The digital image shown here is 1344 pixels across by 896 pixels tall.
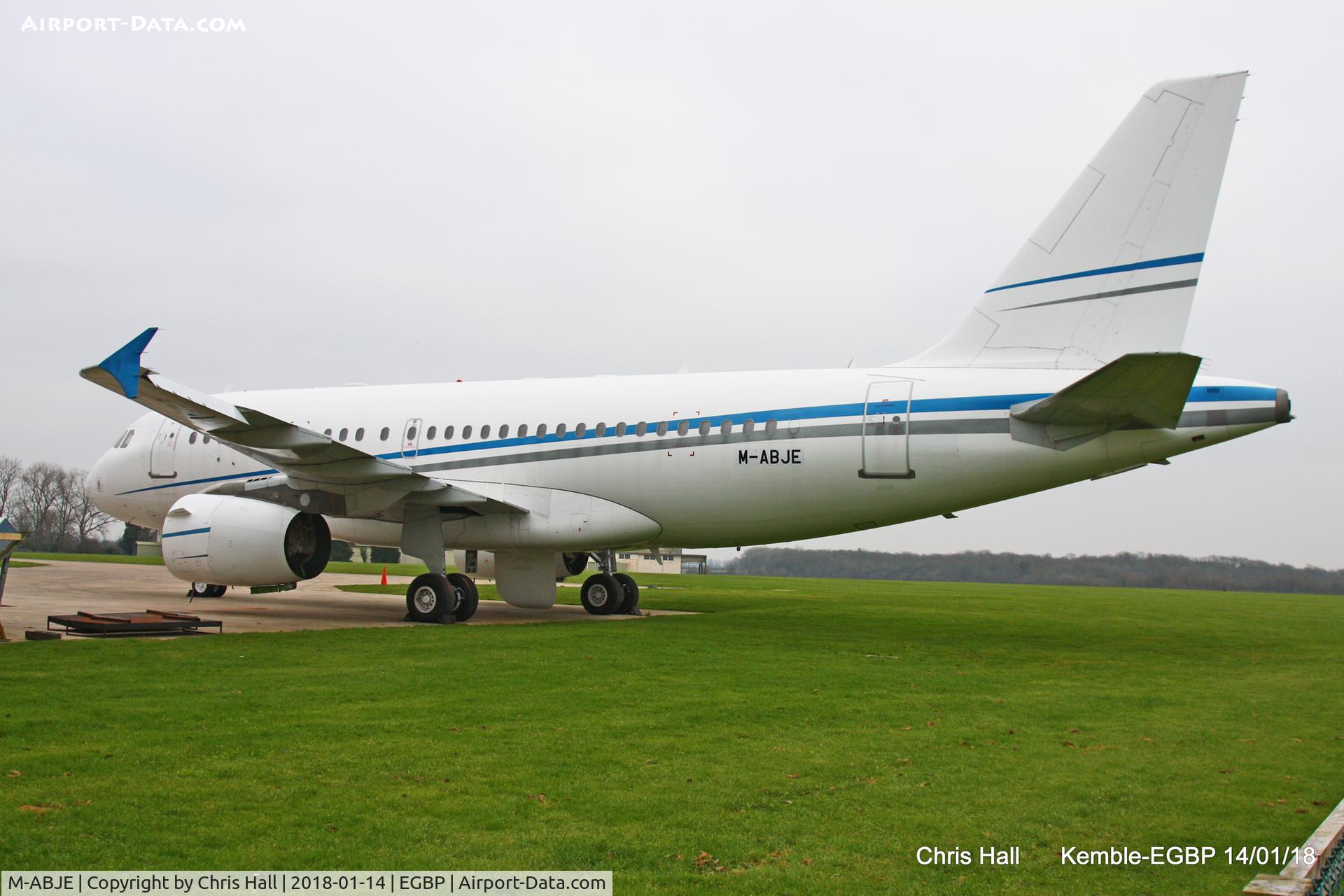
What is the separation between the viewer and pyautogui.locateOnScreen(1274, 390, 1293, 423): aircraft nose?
476 inches

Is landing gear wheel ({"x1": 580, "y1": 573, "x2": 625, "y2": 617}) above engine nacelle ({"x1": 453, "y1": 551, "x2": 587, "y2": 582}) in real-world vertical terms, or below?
below

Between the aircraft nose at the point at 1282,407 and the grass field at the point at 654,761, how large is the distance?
2990mm

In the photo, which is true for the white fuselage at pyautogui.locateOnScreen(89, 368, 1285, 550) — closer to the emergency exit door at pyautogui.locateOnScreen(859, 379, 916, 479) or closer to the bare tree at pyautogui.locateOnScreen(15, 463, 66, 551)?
the emergency exit door at pyautogui.locateOnScreen(859, 379, 916, 479)

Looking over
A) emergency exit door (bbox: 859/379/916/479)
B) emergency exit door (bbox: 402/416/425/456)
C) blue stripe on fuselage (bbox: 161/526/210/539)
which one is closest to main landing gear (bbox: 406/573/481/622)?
emergency exit door (bbox: 402/416/425/456)

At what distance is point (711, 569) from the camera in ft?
297

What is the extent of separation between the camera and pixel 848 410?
1426 centimetres

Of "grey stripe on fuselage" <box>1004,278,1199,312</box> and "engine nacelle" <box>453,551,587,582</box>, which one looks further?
"engine nacelle" <box>453,551,587,582</box>

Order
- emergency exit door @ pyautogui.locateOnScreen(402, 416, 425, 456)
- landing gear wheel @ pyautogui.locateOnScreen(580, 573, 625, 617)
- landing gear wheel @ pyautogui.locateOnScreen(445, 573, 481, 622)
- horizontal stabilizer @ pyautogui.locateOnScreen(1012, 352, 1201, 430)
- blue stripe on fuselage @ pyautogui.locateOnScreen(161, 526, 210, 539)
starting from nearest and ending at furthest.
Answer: horizontal stabilizer @ pyautogui.locateOnScreen(1012, 352, 1201, 430) → blue stripe on fuselage @ pyautogui.locateOnScreen(161, 526, 210, 539) → landing gear wheel @ pyautogui.locateOnScreen(445, 573, 481, 622) → emergency exit door @ pyautogui.locateOnScreen(402, 416, 425, 456) → landing gear wheel @ pyautogui.locateOnScreen(580, 573, 625, 617)

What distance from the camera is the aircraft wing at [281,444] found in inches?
498

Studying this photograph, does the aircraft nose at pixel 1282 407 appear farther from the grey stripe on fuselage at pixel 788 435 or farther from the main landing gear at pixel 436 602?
the main landing gear at pixel 436 602

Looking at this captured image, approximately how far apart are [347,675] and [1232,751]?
7.23 metres

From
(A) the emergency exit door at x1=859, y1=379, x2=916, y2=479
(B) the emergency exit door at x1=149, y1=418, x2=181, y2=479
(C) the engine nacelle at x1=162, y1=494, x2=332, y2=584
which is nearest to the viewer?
(A) the emergency exit door at x1=859, y1=379, x2=916, y2=479

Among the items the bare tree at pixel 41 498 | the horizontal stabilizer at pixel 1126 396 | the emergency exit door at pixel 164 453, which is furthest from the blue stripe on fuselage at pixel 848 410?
the bare tree at pixel 41 498

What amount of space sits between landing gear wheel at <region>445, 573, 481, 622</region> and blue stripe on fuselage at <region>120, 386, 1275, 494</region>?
7.34ft
